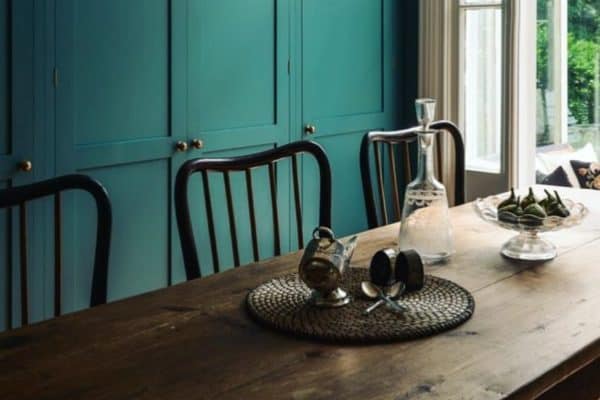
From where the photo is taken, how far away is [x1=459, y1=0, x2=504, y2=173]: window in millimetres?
3875

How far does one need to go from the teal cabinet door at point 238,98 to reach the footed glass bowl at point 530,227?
1.42m

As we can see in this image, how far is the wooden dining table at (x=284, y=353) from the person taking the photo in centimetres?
122

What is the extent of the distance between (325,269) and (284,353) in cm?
23

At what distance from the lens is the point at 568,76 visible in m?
4.43

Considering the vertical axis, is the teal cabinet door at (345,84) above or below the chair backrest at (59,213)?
above

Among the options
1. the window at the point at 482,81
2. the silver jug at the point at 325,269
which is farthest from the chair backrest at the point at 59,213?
the window at the point at 482,81

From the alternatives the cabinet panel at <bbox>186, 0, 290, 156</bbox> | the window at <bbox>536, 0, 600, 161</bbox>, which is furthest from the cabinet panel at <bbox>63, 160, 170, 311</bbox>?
the window at <bbox>536, 0, 600, 161</bbox>

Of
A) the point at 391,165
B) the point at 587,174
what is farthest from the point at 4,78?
the point at 587,174

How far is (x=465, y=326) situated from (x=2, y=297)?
172 centimetres

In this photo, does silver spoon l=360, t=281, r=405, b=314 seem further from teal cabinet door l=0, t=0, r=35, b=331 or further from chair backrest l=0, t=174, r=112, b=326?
teal cabinet door l=0, t=0, r=35, b=331

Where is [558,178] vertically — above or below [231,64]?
below

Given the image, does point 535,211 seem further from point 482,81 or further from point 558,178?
point 558,178

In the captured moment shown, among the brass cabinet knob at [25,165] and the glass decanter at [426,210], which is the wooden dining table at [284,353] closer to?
the glass decanter at [426,210]

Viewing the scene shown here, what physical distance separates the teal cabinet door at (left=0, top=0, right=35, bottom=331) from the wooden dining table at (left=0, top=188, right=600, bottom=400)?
1.17 m
